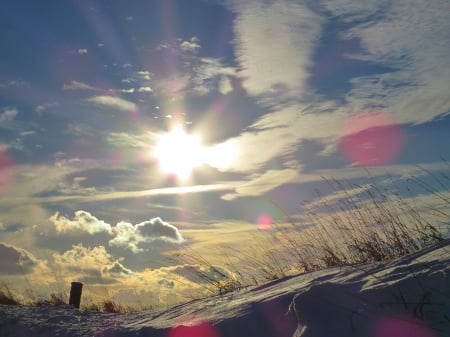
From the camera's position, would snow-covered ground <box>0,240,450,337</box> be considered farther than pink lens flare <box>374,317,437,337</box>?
Yes

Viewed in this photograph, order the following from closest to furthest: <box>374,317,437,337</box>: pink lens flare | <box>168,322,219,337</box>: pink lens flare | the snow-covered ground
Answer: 1. <box>374,317,437,337</box>: pink lens flare
2. the snow-covered ground
3. <box>168,322,219,337</box>: pink lens flare

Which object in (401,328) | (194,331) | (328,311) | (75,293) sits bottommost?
(401,328)

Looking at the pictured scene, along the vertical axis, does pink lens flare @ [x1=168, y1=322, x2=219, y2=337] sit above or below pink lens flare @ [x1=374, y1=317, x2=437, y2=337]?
above

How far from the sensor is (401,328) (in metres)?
2.43

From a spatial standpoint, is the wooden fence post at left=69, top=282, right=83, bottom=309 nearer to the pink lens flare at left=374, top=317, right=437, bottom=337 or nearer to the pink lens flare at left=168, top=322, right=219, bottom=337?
the pink lens flare at left=168, top=322, right=219, bottom=337

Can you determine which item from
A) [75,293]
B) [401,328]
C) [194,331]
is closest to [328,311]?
[401,328]

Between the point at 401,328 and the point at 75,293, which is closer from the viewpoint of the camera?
the point at 401,328

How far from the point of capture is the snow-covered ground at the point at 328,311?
2514mm

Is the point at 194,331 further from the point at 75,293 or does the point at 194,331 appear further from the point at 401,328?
the point at 75,293

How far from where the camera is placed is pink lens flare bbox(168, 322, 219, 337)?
121 inches

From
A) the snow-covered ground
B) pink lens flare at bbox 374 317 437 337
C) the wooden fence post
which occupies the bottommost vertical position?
pink lens flare at bbox 374 317 437 337

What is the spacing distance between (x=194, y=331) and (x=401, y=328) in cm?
128

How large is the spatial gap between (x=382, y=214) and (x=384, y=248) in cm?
79

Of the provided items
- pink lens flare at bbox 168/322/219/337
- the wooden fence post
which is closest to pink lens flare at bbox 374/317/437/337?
pink lens flare at bbox 168/322/219/337
